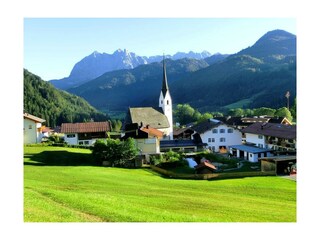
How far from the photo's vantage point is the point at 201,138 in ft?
107

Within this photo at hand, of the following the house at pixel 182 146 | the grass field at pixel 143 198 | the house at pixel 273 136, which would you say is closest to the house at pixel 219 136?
the house at pixel 182 146

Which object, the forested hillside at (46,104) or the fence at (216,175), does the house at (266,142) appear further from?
the forested hillside at (46,104)

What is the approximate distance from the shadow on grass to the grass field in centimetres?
129

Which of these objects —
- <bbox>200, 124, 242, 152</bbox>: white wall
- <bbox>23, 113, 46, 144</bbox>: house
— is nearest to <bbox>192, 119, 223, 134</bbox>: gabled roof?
<bbox>200, 124, 242, 152</bbox>: white wall

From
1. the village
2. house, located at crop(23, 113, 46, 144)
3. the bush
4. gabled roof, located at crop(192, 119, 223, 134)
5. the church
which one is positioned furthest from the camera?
the church

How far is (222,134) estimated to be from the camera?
32.8 m

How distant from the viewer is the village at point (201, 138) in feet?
81.5

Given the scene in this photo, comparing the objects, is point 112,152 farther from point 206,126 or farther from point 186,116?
point 186,116

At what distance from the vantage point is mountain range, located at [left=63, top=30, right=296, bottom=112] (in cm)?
10881

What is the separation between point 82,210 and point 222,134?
79.7 feet

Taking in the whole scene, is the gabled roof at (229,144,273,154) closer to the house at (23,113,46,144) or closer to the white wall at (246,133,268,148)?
the white wall at (246,133,268,148)

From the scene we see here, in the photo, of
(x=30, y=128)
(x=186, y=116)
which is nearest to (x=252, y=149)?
(x=30, y=128)
